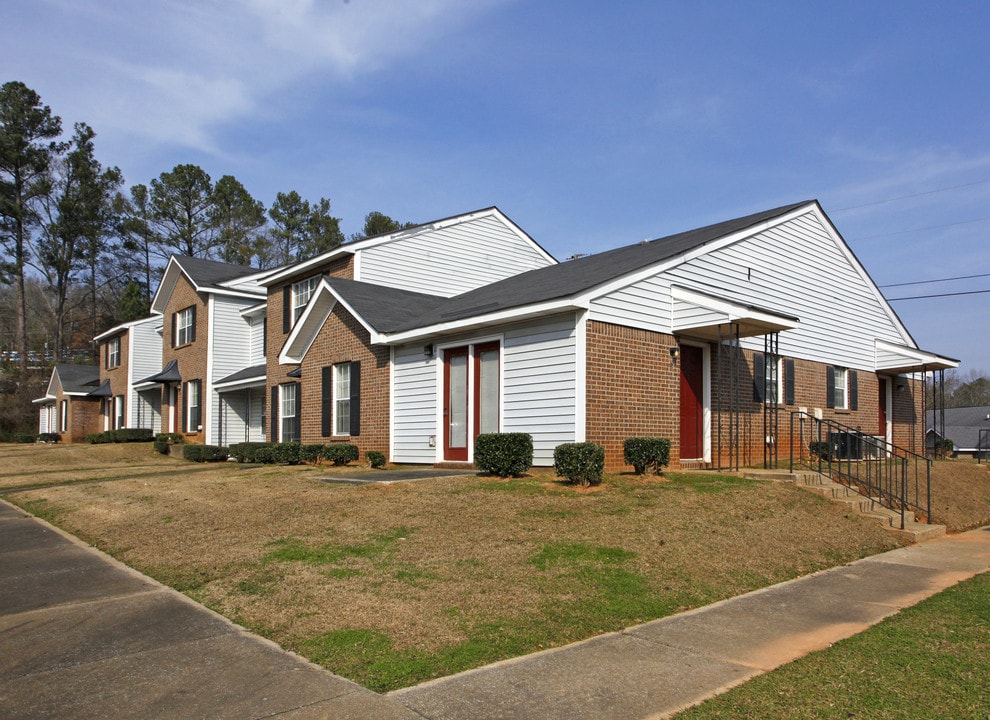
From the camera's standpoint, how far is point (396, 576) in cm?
734

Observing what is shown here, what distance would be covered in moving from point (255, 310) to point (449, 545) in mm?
22742

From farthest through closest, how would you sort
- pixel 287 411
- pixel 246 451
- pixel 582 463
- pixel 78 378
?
pixel 78 378, pixel 287 411, pixel 246 451, pixel 582 463

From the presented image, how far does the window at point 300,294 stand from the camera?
2373cm

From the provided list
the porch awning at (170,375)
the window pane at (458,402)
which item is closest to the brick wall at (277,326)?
the window pane at (458,402)

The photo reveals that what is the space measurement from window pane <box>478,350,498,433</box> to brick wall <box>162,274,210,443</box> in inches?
709

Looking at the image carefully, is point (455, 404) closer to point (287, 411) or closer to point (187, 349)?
point (287, 411)

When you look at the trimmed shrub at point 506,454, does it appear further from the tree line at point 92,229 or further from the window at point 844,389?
the tree line at point 92,229

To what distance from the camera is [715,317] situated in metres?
13.9

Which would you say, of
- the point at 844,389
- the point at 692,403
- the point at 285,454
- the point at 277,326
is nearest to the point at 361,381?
the point at 285,454

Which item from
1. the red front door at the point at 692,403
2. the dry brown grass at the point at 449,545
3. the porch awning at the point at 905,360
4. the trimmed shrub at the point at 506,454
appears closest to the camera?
the dry brown grass at the point at 449,545

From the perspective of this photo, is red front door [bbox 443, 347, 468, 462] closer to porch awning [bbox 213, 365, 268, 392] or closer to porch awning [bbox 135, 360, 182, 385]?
porch awning [bbox 213, 365, 268, 392]

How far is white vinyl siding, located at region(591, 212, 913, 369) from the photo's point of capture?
14.2 metres

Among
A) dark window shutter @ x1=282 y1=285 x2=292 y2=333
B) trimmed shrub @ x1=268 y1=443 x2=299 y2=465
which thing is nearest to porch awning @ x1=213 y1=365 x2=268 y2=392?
dark window shutter @ x1=282 y1=285 x2=292 y2=333

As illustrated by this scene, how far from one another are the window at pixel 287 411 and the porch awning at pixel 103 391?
72.1ft
